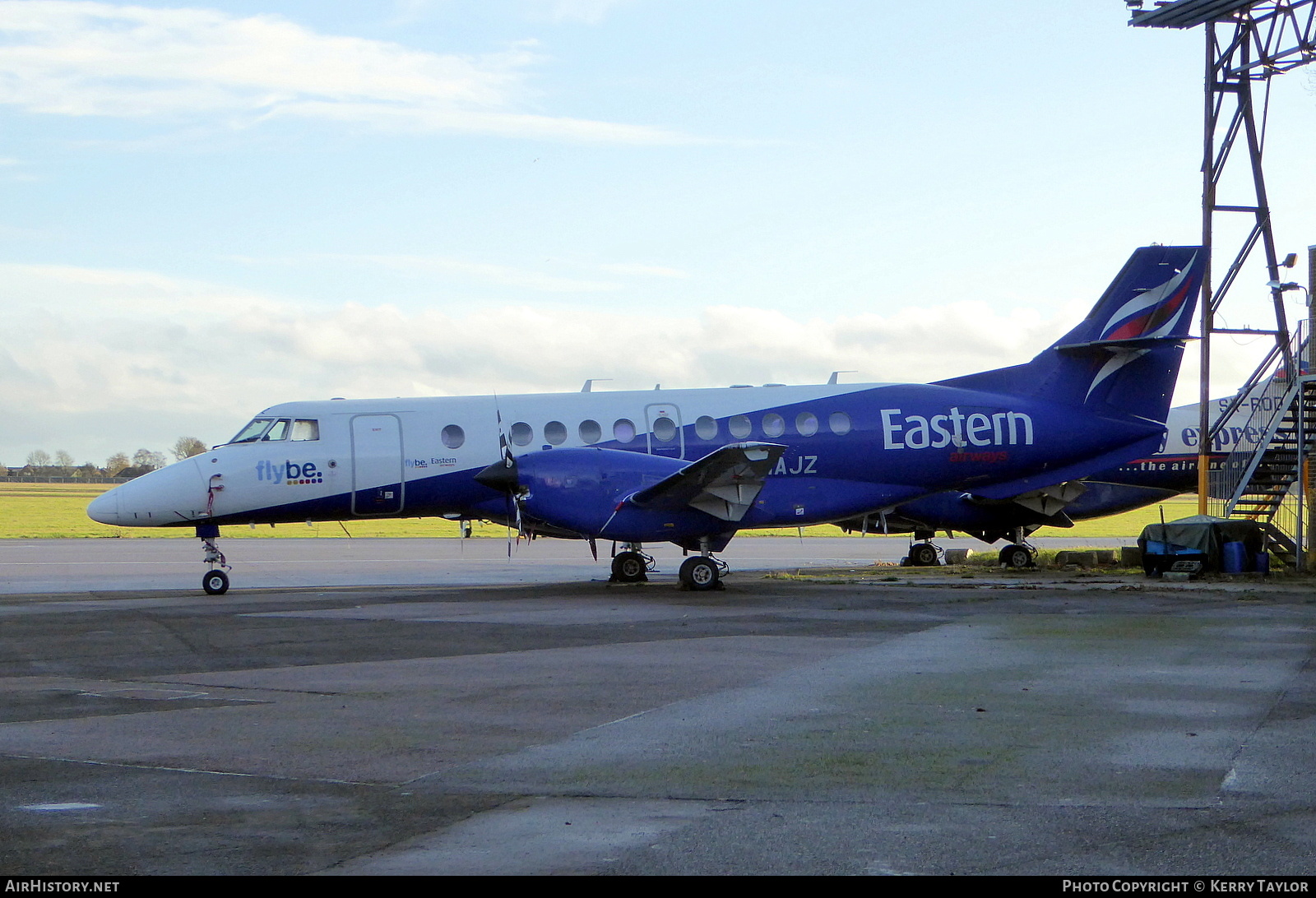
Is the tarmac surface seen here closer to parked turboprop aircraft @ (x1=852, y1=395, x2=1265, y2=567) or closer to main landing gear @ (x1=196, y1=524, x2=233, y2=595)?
main landing gear @ (x1=196, y1=524, x2=233, y2=595)

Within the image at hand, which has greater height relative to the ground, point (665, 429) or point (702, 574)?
point (665, 429)

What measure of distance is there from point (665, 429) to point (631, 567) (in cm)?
265

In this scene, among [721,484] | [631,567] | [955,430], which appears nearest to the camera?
[721,484]

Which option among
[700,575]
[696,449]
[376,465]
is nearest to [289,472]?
[376,465]

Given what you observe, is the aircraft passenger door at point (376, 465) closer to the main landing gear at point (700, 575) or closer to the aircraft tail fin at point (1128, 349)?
the main landing gear at point (700, 575)

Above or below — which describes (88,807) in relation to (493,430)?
below

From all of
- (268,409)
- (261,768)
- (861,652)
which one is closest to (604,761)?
(261,768)

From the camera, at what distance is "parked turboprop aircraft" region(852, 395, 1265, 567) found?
27.3 meters

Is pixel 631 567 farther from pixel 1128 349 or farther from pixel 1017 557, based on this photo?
pixel 1128 349

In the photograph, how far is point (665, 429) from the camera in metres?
22.2

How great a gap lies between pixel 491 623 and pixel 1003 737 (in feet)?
27.8

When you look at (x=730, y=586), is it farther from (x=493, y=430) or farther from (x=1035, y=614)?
(x=1035, y=614)

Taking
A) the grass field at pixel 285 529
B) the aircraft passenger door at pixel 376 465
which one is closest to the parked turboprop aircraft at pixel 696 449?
the aircraft passenger door at pixel 376 465

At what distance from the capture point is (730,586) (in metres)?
21.1
